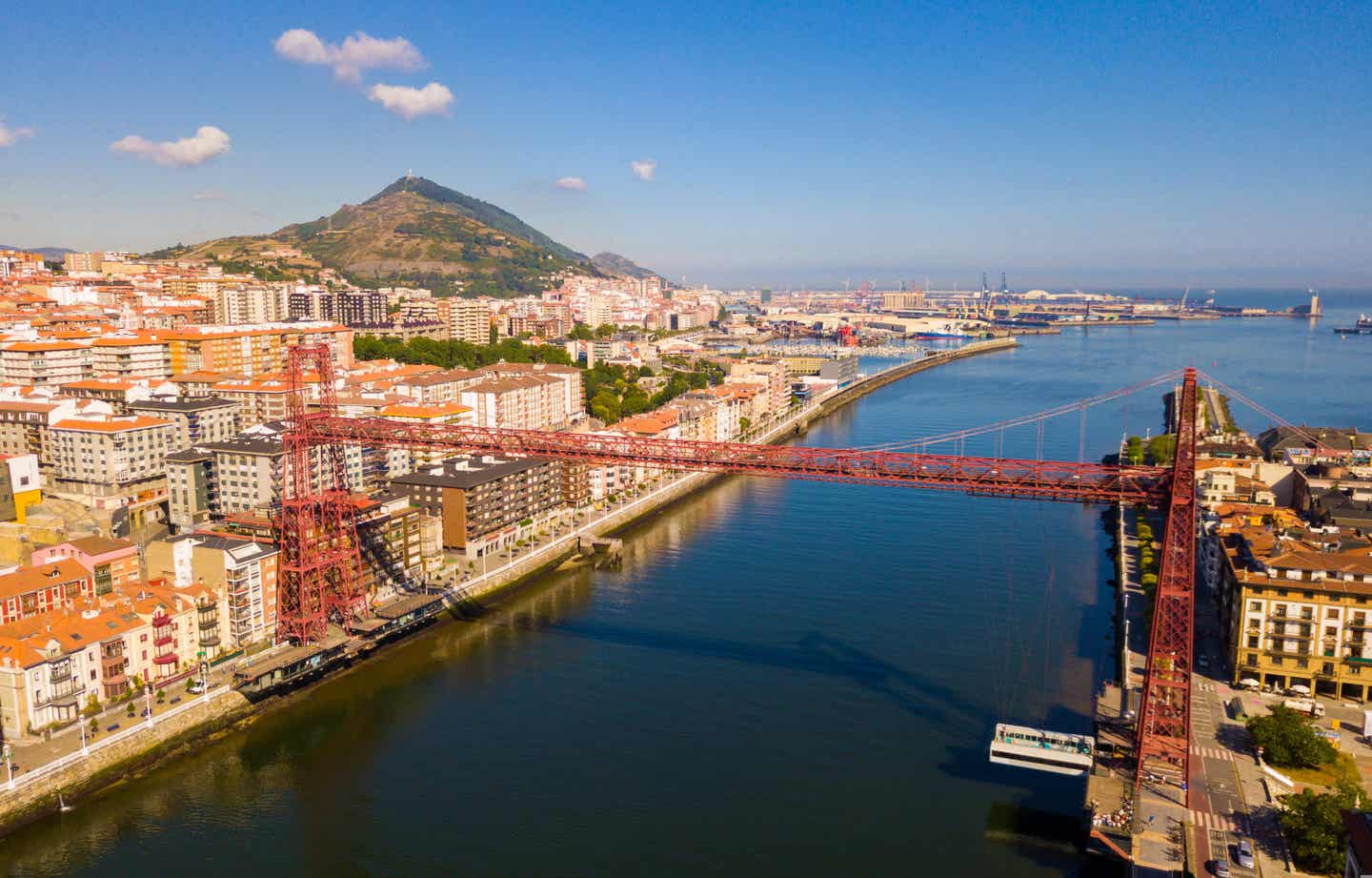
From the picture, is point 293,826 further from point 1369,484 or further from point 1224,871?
point 1369,484

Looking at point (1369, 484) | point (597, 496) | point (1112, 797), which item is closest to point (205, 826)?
point (1112, 797)

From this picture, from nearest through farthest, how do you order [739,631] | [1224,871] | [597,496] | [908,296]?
1. [1224,871]
2. [739,631]
3. [597,496]
4. [908,296]

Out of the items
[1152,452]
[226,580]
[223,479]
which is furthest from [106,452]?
[1152,452]

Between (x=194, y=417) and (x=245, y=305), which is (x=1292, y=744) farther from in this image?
(x=245, y=305)

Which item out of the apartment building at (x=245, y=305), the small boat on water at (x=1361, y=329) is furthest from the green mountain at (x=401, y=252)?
the small boat on water at (x=1361, y=329)

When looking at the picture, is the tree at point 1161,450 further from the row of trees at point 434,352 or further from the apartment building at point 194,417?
the apartment building at point 194,417
